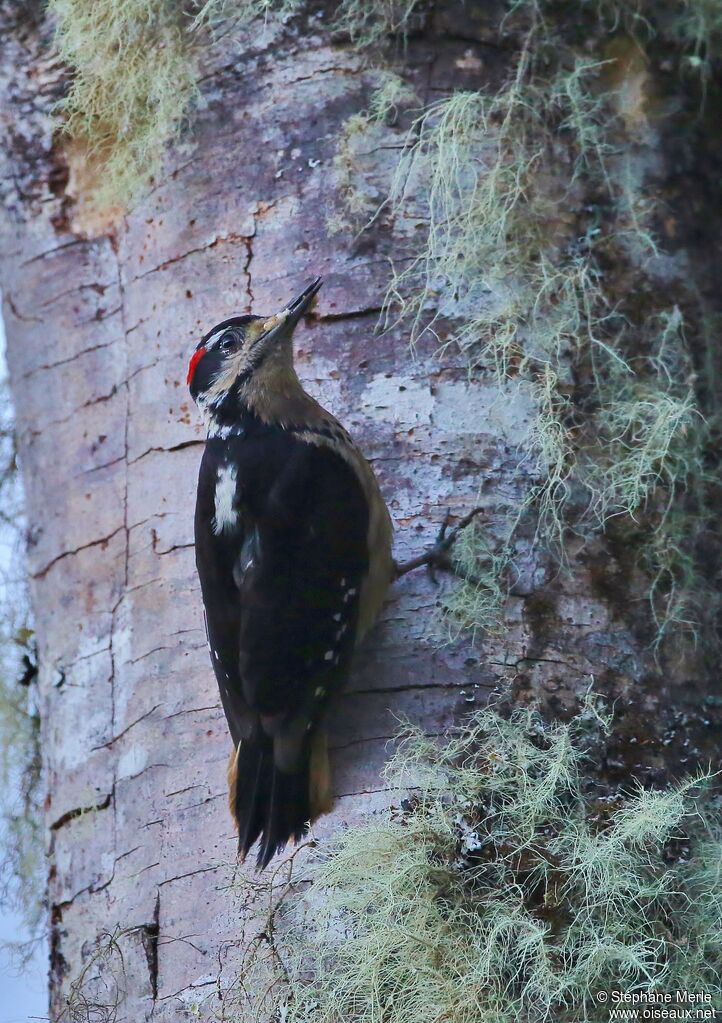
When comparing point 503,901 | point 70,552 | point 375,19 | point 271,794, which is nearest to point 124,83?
point 375,19

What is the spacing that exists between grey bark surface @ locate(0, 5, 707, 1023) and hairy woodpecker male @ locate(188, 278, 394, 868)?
0.05 meters

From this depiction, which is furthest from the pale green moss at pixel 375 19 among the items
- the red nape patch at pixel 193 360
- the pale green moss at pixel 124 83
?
the red nape patch at pixel 193 360

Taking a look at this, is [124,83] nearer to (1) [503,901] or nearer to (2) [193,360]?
(2) [193,360]

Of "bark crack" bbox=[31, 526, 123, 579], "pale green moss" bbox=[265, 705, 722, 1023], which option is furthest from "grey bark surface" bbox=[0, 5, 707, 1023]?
"pale green moss" bbox=[265, 705, 722, 1023]

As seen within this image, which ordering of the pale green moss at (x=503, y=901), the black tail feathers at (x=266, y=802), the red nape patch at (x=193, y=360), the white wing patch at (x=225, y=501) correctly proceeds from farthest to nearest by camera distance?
the red nape patch at (x=193, y=360), the white wing patch at (x=225, y=501), the black tail feathers at (x=266, y=802), the pale green moss at (x=503, y=901)

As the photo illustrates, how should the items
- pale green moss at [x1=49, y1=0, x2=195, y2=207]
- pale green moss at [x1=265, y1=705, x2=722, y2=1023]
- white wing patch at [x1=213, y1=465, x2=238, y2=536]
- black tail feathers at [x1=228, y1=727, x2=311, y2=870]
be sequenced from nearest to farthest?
pale green moss at [x1=265, y1=705, x2=722, y2=1023], black tail feathers at [x1=228, y1=727, x2=311, y2=870], white wing patch at [x1=213, y1=465, x2=238, y2=536], pale green moss at [x1=49, y1=0, x2=195, y2=207]

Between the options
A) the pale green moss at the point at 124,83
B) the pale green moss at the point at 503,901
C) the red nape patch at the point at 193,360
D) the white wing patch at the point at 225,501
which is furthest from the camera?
the pale green moss at the point at 124,83

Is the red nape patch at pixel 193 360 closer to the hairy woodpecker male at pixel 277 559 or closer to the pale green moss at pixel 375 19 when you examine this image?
the hairy woodpecker male at pixel 277 559

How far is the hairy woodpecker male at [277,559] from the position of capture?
2.52 m

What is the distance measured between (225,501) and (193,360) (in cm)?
31

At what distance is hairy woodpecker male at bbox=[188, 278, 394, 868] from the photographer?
2523 millimetres

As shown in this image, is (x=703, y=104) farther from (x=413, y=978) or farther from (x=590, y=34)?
(x=413, y=978)

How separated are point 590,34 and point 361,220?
728mm

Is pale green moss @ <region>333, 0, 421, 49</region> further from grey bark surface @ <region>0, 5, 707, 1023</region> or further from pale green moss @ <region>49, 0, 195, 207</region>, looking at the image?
pale green moss @ <region>49, 0, 195, 207</region>
